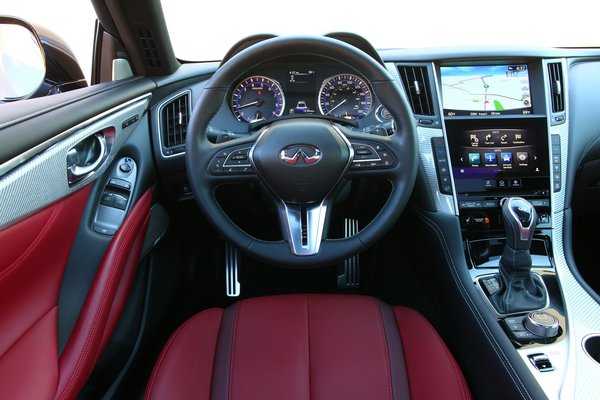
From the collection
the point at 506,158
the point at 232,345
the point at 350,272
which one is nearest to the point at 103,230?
the point at 232,345

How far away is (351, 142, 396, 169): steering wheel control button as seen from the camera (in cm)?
135

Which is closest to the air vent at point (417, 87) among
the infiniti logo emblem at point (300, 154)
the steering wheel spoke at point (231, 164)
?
the infiniti logo emblem at point (300, 154)

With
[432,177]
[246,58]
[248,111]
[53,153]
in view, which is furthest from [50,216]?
[432,177]

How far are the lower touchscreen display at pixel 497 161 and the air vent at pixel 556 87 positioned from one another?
0.11 metres

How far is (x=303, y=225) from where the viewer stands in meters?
1.36

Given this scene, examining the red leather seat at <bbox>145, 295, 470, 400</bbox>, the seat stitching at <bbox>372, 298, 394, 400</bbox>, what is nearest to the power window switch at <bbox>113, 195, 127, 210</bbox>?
the red leather seat at <bbox>145, 295, 470, 400</bbox>

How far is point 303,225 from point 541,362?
0.71 m

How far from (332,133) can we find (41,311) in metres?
Answer: 0.87

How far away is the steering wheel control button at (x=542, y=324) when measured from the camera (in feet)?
A: 4.18

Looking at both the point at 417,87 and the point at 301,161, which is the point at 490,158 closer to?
the point at 417,87

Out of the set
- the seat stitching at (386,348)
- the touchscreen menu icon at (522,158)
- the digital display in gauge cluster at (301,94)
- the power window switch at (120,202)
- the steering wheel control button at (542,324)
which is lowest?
the steering wheel control button at (542,324)

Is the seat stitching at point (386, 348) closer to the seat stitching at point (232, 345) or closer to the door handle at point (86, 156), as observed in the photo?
the seat stitching at point (232, 345)

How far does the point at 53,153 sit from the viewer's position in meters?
1.11

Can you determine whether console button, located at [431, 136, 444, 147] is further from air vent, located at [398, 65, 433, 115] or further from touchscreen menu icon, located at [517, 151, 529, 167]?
touchscreen menu icon, located at [517, 151, 529, 167]
